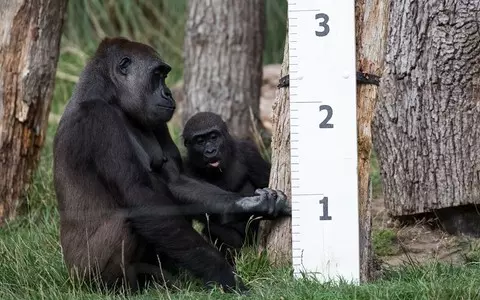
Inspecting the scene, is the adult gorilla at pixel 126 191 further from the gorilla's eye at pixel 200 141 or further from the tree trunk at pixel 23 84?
the tree trunk at pixel 23 84

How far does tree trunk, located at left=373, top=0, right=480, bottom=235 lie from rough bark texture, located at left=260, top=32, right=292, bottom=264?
1.05 meters

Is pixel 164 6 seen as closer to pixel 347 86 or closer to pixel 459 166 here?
pixel 459 166

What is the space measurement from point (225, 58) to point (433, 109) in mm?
2518

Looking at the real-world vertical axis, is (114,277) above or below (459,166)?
below

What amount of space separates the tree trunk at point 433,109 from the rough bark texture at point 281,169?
3.45ft

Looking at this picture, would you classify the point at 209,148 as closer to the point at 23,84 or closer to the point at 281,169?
the point at 281,169

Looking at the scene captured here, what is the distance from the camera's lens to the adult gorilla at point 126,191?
443cm

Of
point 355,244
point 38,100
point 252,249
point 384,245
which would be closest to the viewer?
point 355,244

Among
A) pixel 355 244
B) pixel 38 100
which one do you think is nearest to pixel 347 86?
pixel 355 244

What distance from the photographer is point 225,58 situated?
24.7ft

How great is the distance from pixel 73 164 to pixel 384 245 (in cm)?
183

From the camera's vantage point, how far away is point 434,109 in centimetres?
538

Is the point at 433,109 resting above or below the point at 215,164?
above

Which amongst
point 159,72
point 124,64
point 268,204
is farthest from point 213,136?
point 268,204
